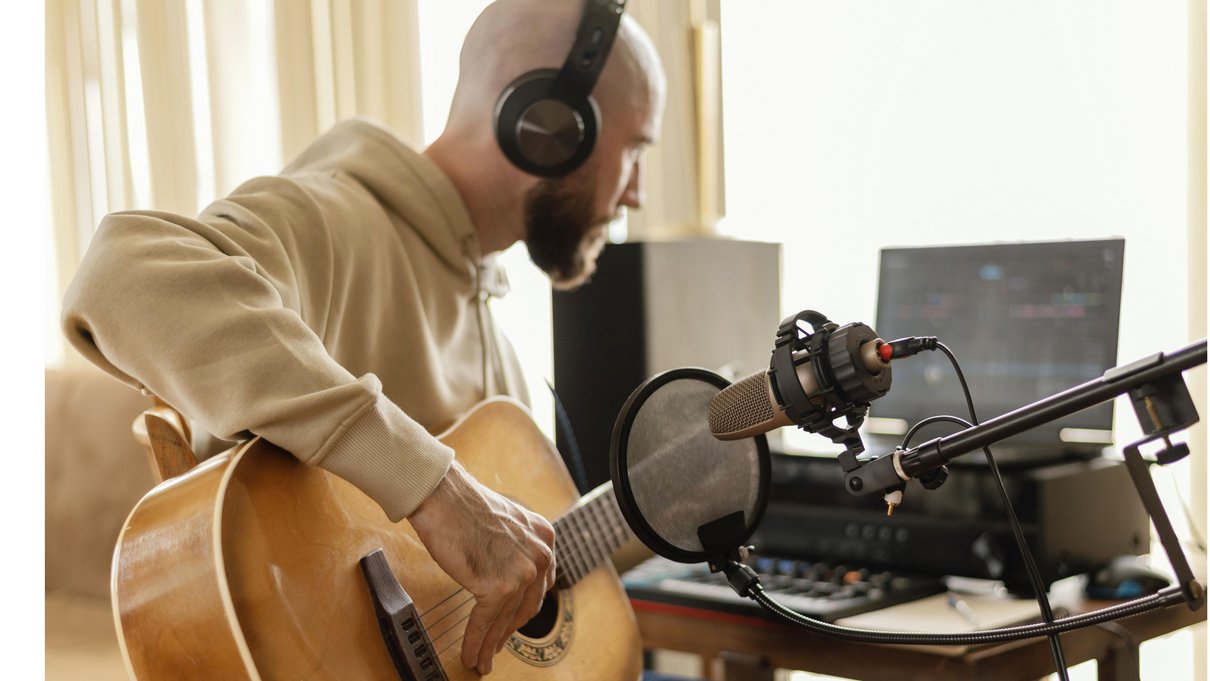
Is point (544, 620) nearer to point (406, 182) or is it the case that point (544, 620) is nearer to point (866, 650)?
point (866, 650)

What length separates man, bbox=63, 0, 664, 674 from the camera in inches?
38.5

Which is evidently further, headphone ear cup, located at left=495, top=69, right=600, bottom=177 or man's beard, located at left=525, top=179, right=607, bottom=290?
man's beard, located at left=525, top=179, right=607, bottom=290

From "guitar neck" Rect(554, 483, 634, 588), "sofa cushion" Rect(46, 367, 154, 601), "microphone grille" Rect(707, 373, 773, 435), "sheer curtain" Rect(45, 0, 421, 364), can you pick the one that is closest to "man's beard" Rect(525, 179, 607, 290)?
"guitar neck" Rect(554, 483, 634, 588)

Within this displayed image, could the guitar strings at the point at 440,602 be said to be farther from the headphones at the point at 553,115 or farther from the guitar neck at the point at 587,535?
the headphones at the point at 553,115

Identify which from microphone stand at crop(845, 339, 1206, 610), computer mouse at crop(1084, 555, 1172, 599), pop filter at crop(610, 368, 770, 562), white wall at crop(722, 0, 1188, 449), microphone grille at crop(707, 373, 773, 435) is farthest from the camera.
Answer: white wall at crop(722, 0, 1188, 449)

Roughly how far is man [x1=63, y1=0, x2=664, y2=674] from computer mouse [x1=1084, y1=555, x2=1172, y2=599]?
867 mm

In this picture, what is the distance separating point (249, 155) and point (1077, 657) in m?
2.14

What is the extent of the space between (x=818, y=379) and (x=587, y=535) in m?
0.68

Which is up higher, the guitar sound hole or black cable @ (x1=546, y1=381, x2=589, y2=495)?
black cable @ (x1=546, y1=381, x2=589, y2=495)

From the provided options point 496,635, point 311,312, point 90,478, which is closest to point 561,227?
point 311,312

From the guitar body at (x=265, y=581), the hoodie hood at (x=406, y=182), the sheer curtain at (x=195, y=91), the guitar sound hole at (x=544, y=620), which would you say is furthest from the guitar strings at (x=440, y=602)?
the sheer curtain at (x=195, y=91)

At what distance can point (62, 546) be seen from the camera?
2299 millimetres

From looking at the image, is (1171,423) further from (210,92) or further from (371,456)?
(210,92)

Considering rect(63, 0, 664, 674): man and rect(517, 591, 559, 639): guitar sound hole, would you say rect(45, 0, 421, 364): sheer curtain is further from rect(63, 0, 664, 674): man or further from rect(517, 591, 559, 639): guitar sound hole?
rect(517, 591, 559, 639): guitar sound hole
